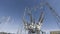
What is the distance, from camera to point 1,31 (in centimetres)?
1401

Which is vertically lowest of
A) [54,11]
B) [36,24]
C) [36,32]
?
[36,32]

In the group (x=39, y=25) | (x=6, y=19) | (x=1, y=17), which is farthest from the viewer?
(x=39, y=25)

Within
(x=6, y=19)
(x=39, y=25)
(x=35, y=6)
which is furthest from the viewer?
(x=39, y=25)

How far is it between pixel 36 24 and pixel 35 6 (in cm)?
365

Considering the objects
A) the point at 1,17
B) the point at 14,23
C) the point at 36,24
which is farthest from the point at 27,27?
the point at 1,17

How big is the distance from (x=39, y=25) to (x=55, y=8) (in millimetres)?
3664

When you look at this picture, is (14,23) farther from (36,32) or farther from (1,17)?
(36,32)

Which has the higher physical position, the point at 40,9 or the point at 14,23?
the point at 40,9

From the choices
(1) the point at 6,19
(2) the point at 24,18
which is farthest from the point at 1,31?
(2) the point at 24,18

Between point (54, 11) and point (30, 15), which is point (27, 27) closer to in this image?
point (30, 15)

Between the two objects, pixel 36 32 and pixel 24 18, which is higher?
pixel 24 18

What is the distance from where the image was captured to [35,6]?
41.3ft

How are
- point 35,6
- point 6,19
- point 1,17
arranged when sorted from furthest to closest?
point 6,19
point 1,17
point 35,6

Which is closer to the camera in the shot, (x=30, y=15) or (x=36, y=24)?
(x=30, y=15)
